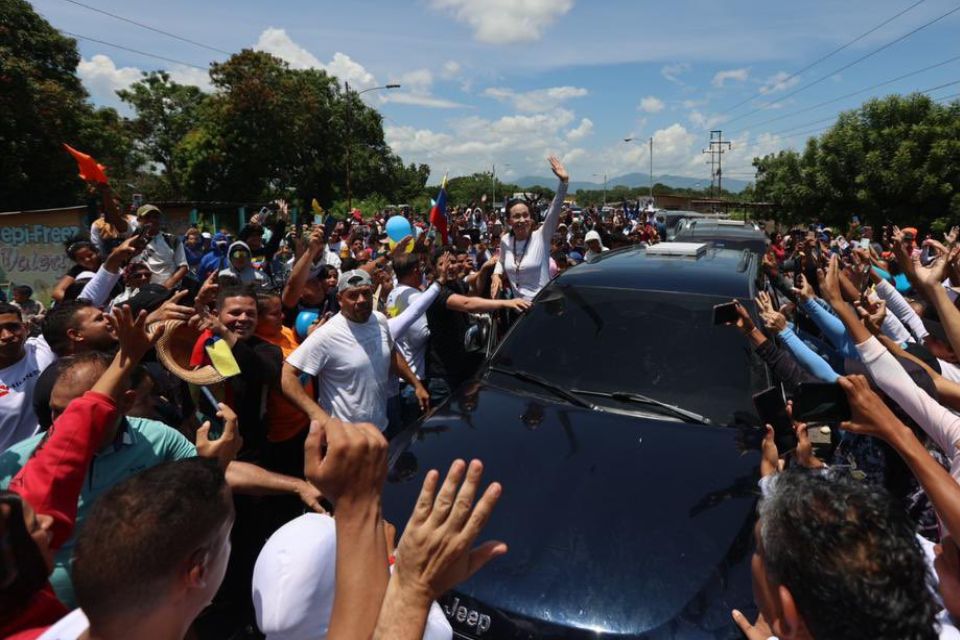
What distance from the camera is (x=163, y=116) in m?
41.1

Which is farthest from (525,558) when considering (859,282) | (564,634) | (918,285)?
(859,282)

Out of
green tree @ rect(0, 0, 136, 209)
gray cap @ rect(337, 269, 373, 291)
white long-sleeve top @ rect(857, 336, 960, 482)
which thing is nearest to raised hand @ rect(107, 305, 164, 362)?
gray cap @ rect(337, 269, 373, 291)

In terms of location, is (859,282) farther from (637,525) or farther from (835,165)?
(835,165)

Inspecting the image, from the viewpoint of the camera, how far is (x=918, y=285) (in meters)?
3.20

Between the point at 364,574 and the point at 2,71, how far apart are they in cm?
2618

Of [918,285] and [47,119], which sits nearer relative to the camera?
[918,285]

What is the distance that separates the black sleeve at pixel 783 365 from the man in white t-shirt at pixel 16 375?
3533mm

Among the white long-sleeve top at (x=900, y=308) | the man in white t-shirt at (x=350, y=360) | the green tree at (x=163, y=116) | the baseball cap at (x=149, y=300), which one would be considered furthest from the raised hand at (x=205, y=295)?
the green tree at (x=163, y=116)

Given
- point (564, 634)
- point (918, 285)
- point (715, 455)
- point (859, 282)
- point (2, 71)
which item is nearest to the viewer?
point (564, 634)

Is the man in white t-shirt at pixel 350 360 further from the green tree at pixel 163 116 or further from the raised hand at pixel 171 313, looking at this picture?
the green tree at pixel 163 116

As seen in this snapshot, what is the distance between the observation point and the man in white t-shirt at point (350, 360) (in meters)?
3.30

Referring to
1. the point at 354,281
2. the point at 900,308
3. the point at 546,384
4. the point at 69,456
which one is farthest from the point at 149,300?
the point at 900,308

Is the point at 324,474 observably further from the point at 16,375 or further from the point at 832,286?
the point at 16,375

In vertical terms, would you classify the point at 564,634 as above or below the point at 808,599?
below
